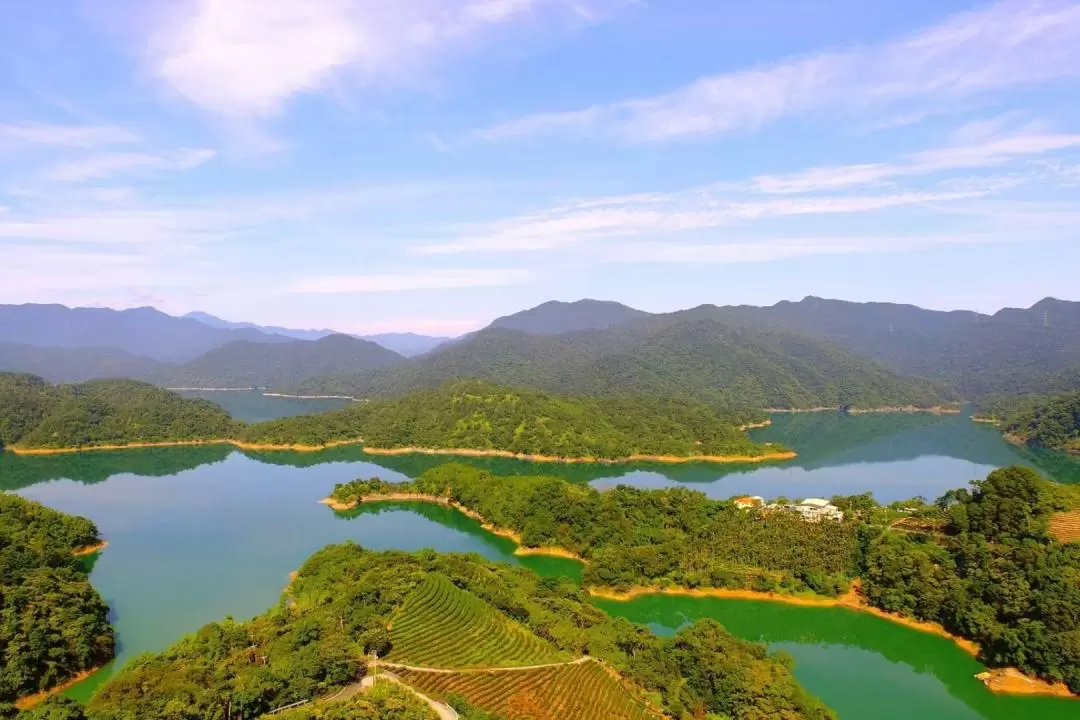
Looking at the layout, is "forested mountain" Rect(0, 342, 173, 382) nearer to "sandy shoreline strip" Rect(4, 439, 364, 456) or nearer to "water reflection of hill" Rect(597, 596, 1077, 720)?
"sandy shoreline strip" Rect(4, 439, 364, 456)

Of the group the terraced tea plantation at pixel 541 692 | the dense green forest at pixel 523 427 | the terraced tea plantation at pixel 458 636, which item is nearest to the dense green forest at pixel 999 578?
the terraced tea plantation at pixel 541 692

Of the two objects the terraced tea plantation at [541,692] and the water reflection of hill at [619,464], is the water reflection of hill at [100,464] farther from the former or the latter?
the terraced tea plantation at [541,692]

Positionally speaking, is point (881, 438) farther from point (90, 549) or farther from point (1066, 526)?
point (90, 549)

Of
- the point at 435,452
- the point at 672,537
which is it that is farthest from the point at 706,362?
the point at 672,537

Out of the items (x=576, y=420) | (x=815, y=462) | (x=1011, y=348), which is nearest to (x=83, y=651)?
(x=576, y=420)

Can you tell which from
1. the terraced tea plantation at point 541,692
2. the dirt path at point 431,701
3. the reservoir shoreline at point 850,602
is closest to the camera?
the dirt path at point 431,701

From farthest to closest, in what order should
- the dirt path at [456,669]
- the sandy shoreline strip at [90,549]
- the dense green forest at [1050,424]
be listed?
the dense green forest at [1050,424] < the sandy shoreline strip at [90,549] < the dirt path at [456,669]

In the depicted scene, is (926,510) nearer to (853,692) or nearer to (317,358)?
(853,692)
